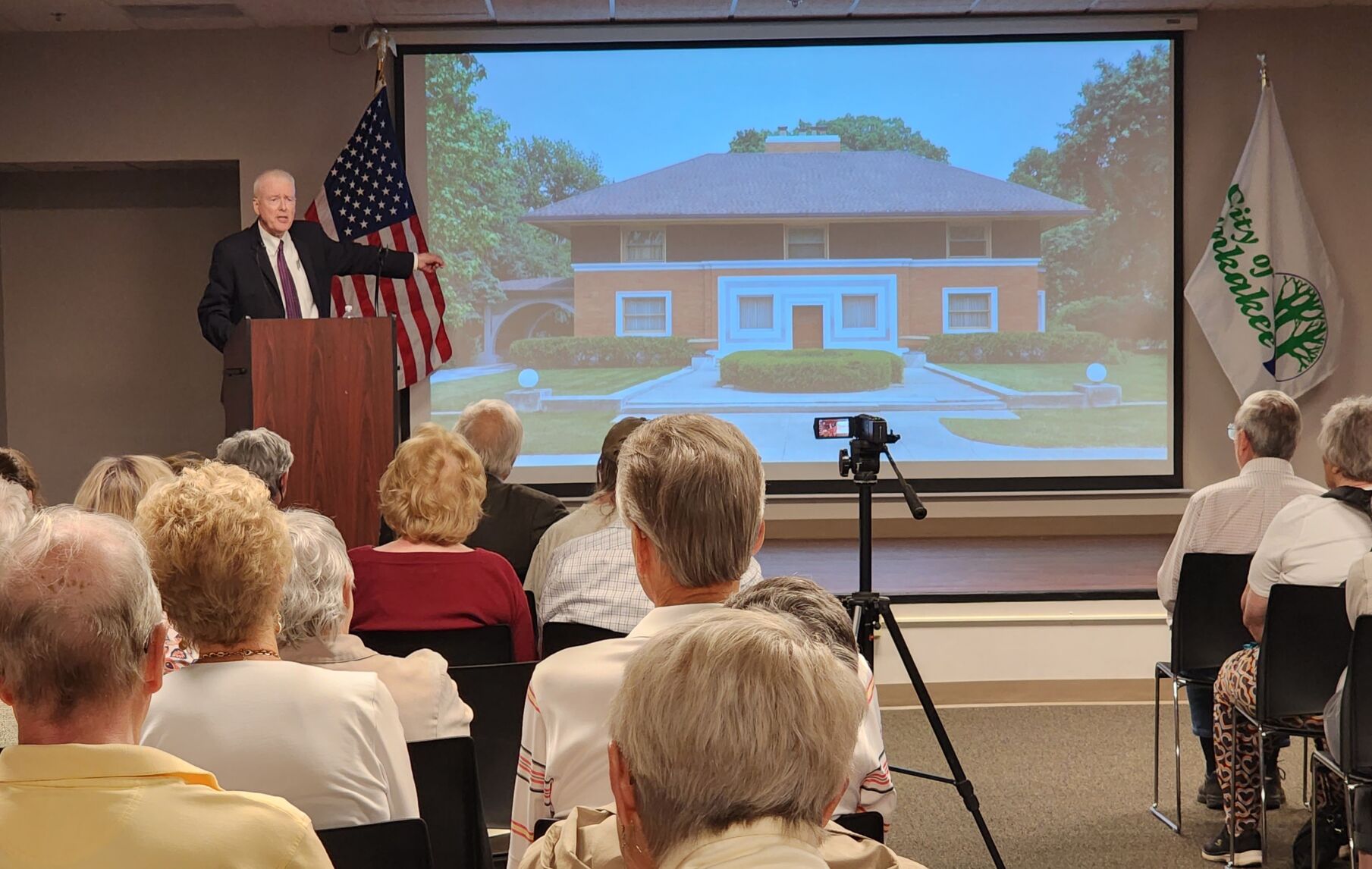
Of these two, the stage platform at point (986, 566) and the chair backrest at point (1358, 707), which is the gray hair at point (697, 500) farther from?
the stage platform at point (986, 566)

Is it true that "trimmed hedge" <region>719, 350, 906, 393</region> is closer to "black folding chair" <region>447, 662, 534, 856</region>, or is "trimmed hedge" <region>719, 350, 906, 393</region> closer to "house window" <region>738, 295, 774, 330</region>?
Answer: "house window" <region>738, 295, 774, 330</region>

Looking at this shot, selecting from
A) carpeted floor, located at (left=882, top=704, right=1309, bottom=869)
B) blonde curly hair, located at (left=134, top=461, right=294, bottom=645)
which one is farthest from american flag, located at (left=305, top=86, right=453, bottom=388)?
blonde curly hair, located at (left=134, top=461, right=294, bottom=645)

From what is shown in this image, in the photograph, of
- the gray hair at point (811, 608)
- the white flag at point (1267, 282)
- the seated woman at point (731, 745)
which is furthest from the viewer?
the white flag at point (1267, 282)

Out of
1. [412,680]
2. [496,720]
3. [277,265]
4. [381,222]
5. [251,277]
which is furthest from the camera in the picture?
[381,222]

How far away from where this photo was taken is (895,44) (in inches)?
285

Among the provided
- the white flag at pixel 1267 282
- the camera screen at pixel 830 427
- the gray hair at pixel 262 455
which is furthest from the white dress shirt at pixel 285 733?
the white flag at pixel 1267 282

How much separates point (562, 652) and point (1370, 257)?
23.3 ft

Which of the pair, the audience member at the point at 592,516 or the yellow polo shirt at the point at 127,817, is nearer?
the yellow polo shirt at the point at 127,817

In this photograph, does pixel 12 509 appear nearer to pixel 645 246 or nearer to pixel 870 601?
pixel 870 601

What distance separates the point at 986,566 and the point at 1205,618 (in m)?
2.79

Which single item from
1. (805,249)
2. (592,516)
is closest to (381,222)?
(805,249)

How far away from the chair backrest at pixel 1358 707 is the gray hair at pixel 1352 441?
2.59 feet

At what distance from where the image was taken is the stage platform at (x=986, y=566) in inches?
207

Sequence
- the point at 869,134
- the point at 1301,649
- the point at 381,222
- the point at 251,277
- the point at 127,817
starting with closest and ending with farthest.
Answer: the point at 127,817
the point at 1301,649
the point at 251,277
the point at 381,222
the point at 869,134
